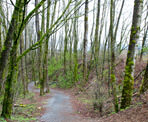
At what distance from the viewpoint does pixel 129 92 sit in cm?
609

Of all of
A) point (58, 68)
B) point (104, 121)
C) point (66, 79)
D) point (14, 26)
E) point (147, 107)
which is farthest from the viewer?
point (58, 68)

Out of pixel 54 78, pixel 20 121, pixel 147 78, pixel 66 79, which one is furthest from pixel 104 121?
pixel 54 78

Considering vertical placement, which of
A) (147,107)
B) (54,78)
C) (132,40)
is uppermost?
(132,40)

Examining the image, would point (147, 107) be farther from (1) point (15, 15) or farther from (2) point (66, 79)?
(2) point (66, 79)

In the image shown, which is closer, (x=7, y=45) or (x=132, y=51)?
(x=7, y=45)

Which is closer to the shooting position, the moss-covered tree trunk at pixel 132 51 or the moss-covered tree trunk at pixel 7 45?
the moss-covered tree trunk at pixel 7 45

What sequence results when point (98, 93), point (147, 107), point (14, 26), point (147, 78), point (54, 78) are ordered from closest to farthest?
point (14, 26), point (147, 107), point (147, 78), point (98, 93), point (54, 78)

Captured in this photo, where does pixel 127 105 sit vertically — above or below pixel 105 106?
above

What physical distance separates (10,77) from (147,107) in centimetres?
519

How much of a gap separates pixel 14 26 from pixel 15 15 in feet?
1.32

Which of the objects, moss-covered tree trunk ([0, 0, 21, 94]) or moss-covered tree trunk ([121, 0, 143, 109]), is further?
moss-covered tree trunk ([121, 0, 143, 109])

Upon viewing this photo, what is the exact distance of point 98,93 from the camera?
7355mm

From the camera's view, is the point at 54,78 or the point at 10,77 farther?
the point at 54,78

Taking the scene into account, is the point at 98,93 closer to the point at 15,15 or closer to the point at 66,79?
the point at 15,15
